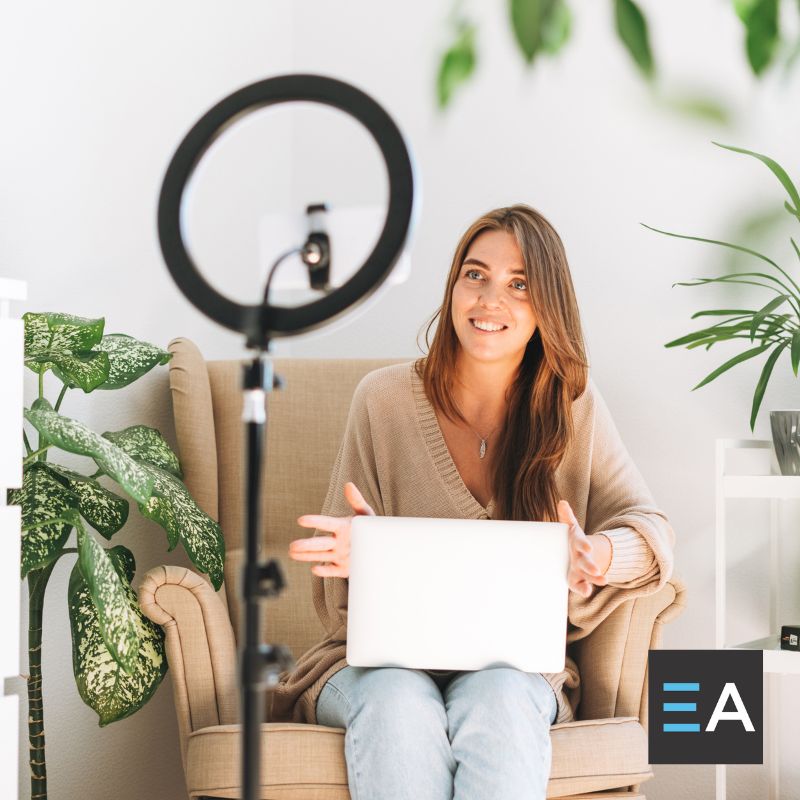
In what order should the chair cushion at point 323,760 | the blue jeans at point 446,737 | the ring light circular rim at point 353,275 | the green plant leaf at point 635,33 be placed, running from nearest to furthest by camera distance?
1. the green plant leaf at point 635,33
2. the ring light circular rim at point 353,275
3. the blue jeans at point 446,737
4. the chair cushion at point 323,760

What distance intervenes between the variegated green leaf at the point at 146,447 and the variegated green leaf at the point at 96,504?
0.32ft

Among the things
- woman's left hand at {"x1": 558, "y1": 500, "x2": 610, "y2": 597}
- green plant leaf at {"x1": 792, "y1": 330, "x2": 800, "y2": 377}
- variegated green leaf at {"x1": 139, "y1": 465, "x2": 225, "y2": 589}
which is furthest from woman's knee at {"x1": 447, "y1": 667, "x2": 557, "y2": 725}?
green plant leaf at {"x1": 792, "y1": 330, "x2": 800, "y2": 377}

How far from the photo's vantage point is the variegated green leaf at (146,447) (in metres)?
1.57

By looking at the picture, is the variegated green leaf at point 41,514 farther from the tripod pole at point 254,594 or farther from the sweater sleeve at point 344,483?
the tripod pole at point 254,594

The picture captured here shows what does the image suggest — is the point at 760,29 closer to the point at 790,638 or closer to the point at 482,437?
the point at 482,437

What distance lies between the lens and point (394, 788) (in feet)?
3.89

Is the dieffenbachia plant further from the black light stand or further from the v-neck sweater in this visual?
the black light stand

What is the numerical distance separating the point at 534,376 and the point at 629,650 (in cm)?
45

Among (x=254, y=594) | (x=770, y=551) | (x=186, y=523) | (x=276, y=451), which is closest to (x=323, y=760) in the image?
(x=186, y=523)

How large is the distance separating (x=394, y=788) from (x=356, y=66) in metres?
1.72

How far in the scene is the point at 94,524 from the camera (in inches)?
57.4

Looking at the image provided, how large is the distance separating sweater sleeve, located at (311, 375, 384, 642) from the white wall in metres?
0.49

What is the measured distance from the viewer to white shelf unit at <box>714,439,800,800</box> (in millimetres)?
1593

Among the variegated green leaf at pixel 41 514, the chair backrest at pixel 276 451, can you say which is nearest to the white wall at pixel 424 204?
the chair backrest at pixel 276 451
